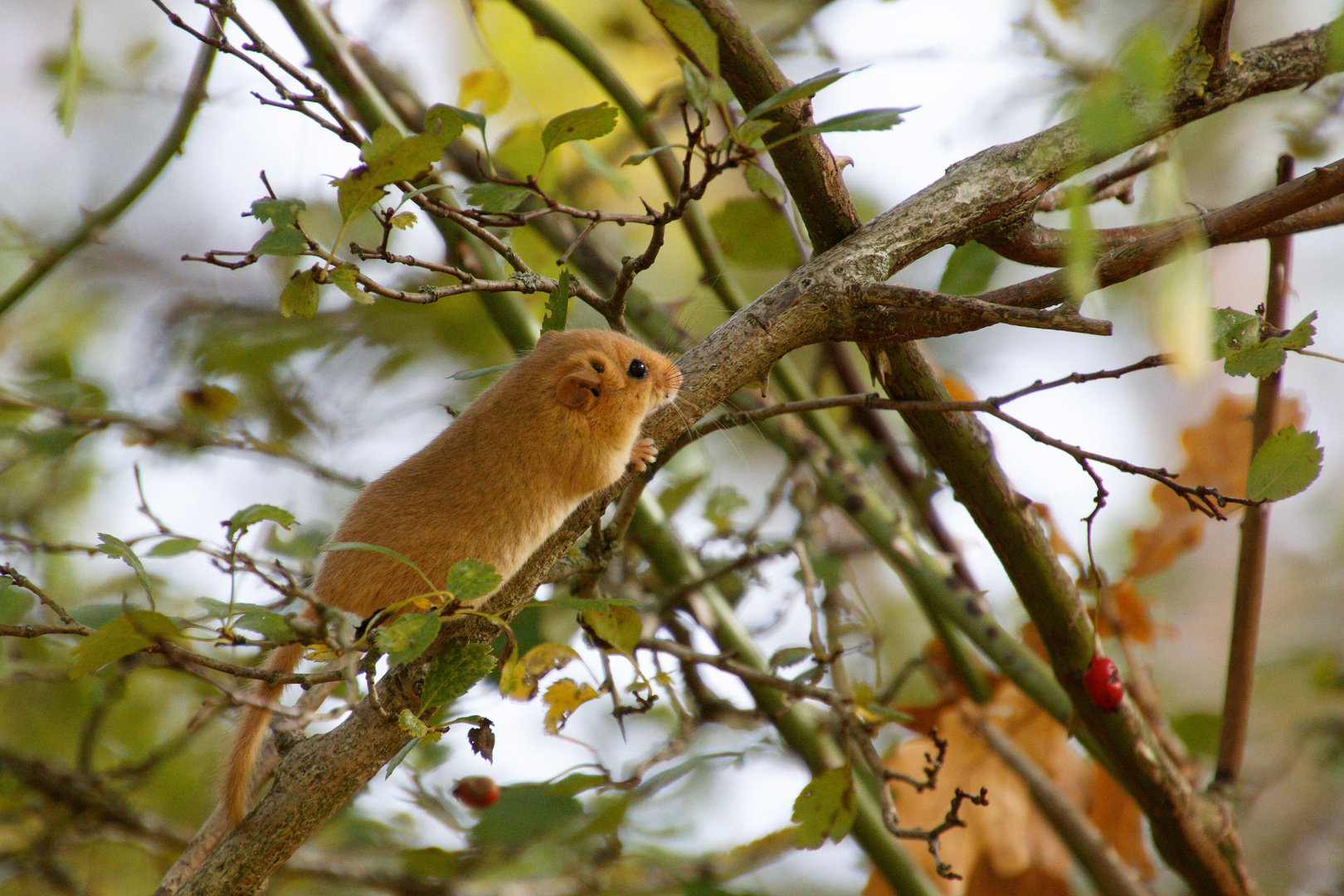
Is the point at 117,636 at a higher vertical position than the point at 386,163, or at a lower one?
lower

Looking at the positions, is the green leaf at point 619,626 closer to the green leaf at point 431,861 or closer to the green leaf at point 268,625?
the green leaf at point 268,625

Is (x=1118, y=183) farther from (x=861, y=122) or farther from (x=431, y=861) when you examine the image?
(x=431, y=861)

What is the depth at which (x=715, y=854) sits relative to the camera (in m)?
1.75

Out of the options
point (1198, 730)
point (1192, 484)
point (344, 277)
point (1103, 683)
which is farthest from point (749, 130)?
point (1198, 730)

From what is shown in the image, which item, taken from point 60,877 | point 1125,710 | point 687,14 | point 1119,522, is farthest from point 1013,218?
point 60,877

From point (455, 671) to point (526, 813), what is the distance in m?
0.65

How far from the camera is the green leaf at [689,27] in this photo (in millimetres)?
816

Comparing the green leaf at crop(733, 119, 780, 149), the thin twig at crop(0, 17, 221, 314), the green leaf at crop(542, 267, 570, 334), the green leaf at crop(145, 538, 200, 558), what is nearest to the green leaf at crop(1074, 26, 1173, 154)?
the green leaf at crop(733, 119, 780, 149)

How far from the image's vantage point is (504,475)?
144 cm

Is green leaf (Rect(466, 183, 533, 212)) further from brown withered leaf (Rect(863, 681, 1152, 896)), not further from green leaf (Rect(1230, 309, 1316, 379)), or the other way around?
brown withered leaf (Rect(863, 681, 1152, 896))

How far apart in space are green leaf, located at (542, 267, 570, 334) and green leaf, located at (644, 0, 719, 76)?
0.89 feet

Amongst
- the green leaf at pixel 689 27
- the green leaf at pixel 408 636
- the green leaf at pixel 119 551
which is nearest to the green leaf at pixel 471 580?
the green leaf at pixel 408 636

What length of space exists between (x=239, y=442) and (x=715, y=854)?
114 centimetres

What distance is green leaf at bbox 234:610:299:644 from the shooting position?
0.82 meters
